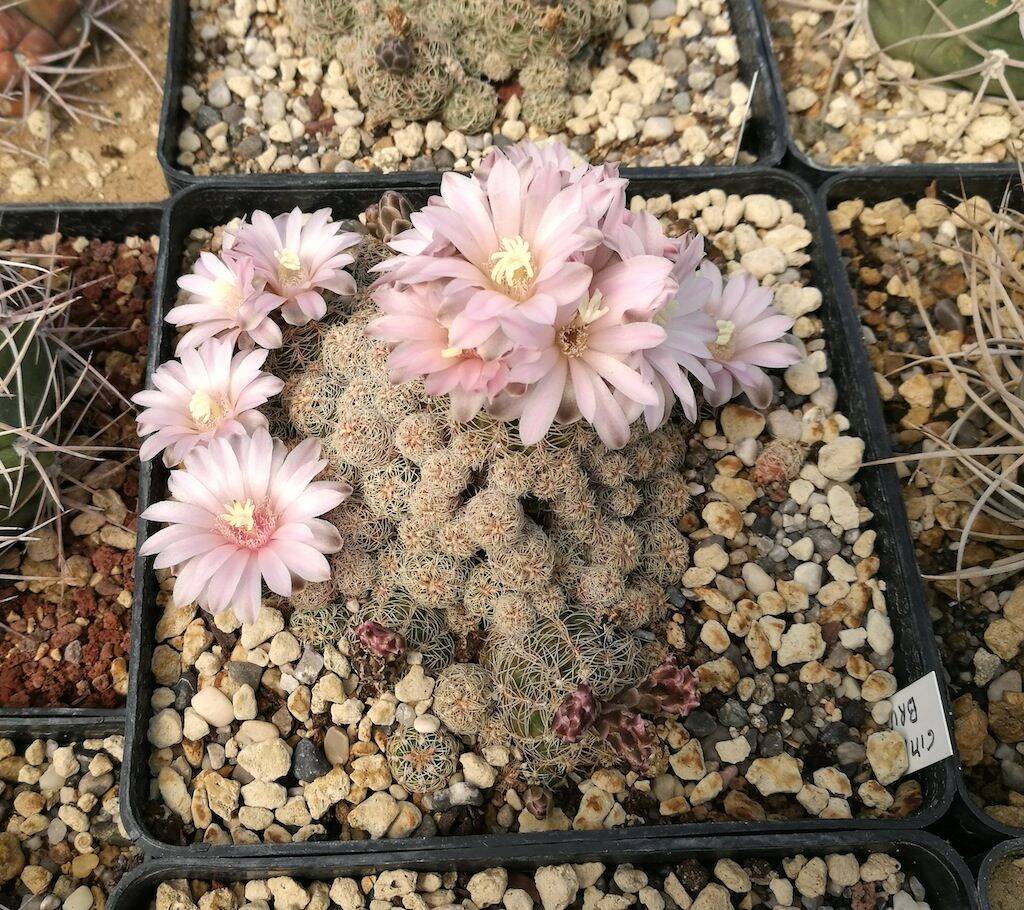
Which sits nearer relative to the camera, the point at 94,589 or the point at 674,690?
the point at 674,690

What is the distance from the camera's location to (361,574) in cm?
166

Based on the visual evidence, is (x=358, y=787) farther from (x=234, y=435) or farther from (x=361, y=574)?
(x=234, y=435)

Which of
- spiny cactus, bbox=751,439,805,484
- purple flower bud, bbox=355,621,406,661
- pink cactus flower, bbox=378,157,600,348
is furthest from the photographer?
spiny cactus, bbox=751,439,805,484

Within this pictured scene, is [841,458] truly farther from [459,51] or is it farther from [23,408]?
[23,408]

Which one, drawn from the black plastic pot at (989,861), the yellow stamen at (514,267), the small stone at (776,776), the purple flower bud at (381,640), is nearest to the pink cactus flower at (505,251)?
the yellow stamen at (514,267)

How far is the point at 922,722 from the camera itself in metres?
1.63

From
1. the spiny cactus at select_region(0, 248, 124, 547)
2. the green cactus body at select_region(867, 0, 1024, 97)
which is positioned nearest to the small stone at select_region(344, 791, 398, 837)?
the spiny cactus at select_region(0, 248, 124, 547)

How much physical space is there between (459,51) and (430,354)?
4.49ft

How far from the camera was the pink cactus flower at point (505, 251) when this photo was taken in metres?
1.24

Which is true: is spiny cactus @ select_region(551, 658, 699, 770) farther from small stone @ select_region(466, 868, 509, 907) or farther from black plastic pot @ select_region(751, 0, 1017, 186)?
black plastic pot @ select_region(751, 0, 1017, 186)

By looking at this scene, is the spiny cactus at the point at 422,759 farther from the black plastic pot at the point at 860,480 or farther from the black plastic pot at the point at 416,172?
the black plastic pot at the point at 416,172

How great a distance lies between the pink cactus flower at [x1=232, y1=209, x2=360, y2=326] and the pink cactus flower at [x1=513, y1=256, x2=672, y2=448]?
0.59m

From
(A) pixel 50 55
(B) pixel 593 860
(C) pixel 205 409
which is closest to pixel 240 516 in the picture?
(C) pixel 205 409

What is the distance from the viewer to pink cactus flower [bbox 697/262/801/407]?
177 cm
